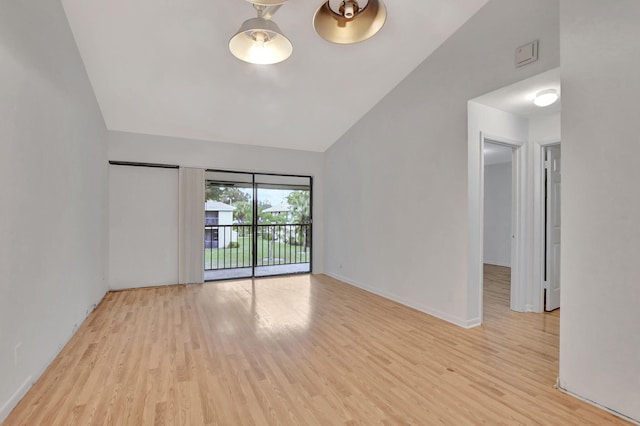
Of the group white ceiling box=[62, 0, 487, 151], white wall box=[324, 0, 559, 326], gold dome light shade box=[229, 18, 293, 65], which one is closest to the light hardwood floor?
white wall box=[324, 0, 559, 326]

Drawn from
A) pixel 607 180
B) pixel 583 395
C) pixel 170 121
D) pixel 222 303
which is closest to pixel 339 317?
pixel 222 303

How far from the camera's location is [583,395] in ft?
6.33

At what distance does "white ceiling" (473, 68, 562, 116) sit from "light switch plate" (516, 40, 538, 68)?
0.15 meters

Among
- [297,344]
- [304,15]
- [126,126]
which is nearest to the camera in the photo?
[297,344]

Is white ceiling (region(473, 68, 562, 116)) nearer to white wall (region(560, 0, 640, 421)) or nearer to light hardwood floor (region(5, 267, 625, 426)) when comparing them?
white wall (region(560, 0, 640, 421))

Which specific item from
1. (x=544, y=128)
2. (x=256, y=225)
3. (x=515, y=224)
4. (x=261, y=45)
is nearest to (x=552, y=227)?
(x=515, y=224)

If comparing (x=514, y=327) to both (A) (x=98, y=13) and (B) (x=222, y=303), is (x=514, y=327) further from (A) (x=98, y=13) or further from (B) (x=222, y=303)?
(A) (x=98, y=13)

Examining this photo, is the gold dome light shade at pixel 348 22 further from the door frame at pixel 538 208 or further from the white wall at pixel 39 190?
the door frame at pixel 538 208

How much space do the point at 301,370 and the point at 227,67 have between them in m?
3.36

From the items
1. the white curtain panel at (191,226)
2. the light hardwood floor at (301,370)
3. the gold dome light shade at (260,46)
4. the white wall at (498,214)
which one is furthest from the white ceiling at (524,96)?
the white curtain panel at (191,226)

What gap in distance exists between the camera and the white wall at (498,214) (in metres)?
6.83

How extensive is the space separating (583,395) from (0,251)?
143 inches

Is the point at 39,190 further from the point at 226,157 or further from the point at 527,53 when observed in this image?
the point at 527,53

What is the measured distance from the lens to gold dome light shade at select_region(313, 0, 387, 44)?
207 cm
